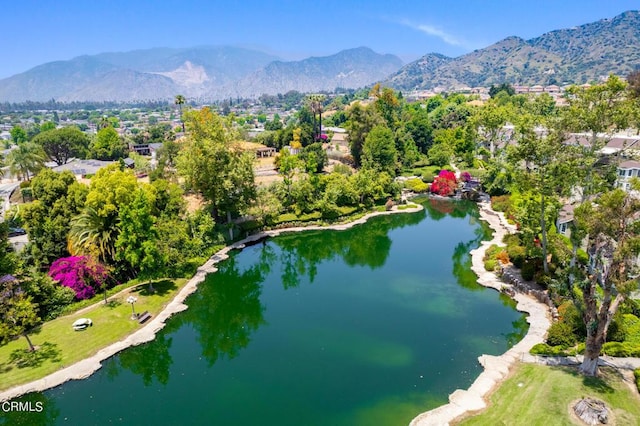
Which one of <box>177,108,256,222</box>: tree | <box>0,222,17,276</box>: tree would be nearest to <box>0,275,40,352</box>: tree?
<box>0,222,17,276</box>: tree

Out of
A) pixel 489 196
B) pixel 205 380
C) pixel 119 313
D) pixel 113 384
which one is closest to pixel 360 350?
pixel 205 380

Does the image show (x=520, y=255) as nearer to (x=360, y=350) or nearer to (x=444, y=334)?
(x=444, y=334)

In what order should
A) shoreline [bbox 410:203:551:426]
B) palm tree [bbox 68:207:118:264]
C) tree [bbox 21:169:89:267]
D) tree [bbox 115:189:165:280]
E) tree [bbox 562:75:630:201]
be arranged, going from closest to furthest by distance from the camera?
shoreline [bbox 410:203:551:426] → tree [bbox 562:75:630:201] → tree [bbox 115:189:165:280] → palm tree [bbox 68:207:118:264] → tree [bbox 21:169:89:267]

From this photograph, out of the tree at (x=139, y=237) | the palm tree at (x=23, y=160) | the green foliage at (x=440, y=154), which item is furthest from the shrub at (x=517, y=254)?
the palm tree at (x=23, y=160)

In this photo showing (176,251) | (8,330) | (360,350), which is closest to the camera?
(8,330)

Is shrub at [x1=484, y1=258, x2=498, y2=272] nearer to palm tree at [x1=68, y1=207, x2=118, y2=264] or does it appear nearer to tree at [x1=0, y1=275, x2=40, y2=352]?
palm tree at [x1=68, y1=207, x2=118, y2=264]

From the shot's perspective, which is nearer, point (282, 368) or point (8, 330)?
point (8, 330)
